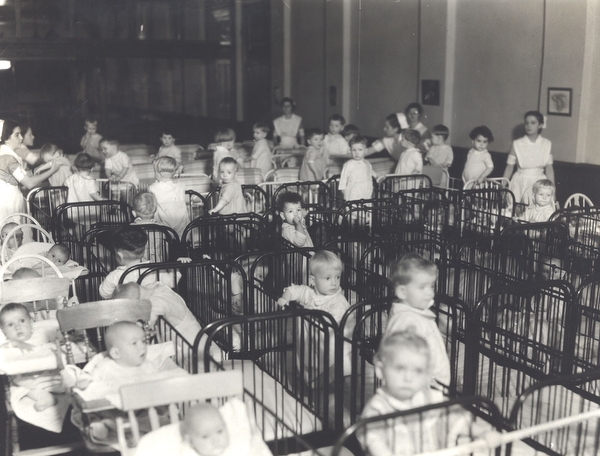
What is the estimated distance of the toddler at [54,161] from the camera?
390 inches

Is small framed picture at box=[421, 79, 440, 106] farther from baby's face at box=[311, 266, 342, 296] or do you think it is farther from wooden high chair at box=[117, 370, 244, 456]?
wooden high chair at box=[117, 370, 244, 456]

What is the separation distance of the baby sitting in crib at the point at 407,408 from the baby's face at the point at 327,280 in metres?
1.53

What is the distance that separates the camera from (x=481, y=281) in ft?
19.3

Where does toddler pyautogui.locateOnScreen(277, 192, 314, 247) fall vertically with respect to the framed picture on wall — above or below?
below

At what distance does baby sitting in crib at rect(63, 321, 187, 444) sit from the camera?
12.1ft

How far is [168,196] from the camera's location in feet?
26.3

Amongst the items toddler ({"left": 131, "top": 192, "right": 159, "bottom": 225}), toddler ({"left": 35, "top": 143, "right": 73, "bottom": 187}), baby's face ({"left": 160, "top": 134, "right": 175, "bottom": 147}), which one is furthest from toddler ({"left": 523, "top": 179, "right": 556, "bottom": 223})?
toddler ({"left": 35, "top": 143, "right": 73, "bottom": 187})

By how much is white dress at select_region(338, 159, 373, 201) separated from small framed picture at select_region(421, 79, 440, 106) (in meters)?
4.89

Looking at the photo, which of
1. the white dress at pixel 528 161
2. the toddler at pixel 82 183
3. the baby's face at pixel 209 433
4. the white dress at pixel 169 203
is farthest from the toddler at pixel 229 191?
the baby's face at pixel 209 433

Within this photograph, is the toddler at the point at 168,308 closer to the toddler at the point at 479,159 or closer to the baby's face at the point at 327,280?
the baby's face at the point at 327,280

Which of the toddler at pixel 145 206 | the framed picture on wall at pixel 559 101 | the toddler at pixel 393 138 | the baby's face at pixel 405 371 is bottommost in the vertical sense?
the baby's face at pixel 405 371

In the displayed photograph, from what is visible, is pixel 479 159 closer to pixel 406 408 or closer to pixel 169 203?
pixel 169 203

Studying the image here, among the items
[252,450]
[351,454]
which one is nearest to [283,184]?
[351,454]

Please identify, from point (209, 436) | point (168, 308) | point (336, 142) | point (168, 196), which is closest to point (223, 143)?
point (168, 196)
